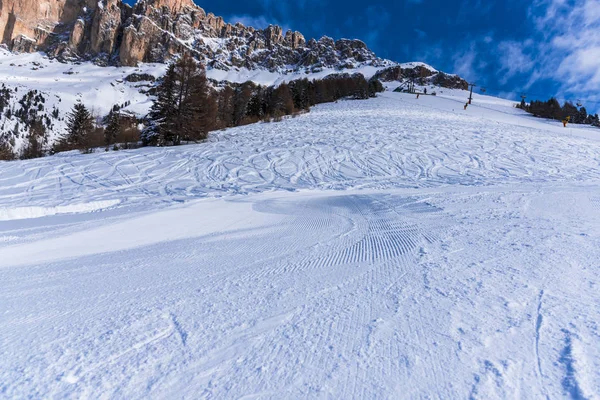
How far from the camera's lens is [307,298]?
2.38 meters

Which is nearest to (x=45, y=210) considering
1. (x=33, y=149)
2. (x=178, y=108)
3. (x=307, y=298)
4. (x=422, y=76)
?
(x=307, y=298)

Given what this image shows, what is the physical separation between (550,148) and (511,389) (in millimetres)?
16352

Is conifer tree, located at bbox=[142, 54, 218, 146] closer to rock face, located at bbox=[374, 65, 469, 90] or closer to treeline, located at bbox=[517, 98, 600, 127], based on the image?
treeline, located at bbox=[517, 98, 600, 127]

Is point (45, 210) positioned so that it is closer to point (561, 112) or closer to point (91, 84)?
point (561, 112)

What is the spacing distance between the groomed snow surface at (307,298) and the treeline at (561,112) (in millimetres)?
50732

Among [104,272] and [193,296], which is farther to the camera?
[104,272]

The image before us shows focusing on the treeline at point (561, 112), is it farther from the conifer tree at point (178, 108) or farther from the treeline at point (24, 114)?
the treeline at point (24, 114)

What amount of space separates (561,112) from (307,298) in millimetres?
63329

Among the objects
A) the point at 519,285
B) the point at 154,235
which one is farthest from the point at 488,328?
the point at 154,235

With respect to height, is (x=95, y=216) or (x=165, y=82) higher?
(x=165, y=82)

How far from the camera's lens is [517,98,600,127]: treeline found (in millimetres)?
44706

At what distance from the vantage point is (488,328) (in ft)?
6.26

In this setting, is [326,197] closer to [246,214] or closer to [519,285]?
[246,214]

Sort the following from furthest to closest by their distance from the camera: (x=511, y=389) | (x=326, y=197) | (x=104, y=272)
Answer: (x=326, y=197)
(x=104, y=272)
(x=511, y=389)
